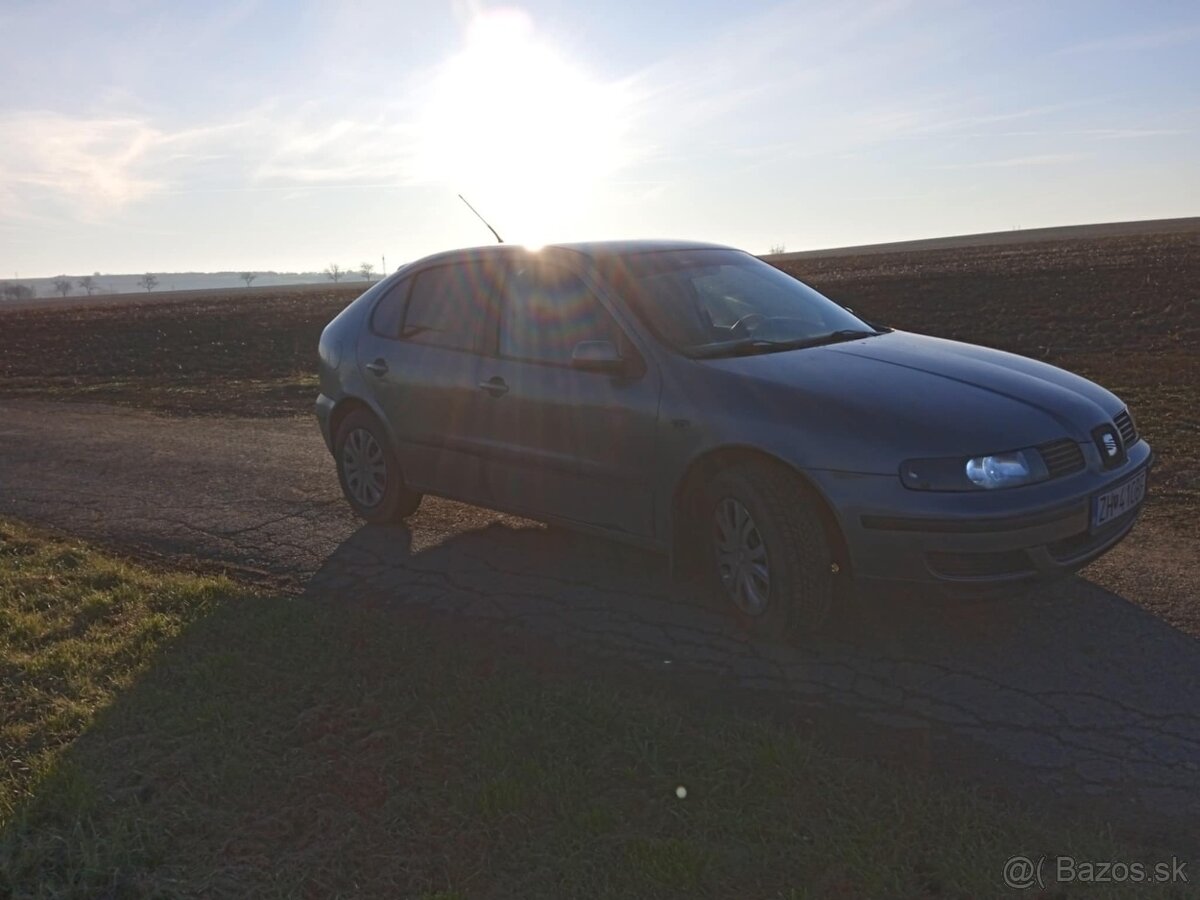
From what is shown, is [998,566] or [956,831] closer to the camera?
[956,831]

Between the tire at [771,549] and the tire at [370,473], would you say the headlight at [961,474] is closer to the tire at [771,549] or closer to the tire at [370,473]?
A: the tire at [771,549]

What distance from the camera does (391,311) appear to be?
20.7 feet

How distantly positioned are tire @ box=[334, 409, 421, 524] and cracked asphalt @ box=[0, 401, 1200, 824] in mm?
146

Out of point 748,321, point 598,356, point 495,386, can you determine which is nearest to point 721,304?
point 748,321

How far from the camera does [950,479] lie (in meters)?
3.84

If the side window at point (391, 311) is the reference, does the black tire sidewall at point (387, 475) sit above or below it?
below

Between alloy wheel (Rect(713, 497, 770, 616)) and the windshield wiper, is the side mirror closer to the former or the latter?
the windshield wiper

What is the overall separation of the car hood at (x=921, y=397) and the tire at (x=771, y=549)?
0.96 ft

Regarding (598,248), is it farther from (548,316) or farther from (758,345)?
(758,345)

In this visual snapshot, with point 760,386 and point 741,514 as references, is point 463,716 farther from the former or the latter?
Result: point 760,386

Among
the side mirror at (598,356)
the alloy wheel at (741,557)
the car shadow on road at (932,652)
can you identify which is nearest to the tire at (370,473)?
the car shadow on road at (932,652)

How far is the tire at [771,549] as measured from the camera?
4.12m

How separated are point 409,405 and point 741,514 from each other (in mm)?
2421

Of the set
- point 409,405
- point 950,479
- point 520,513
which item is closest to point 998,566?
point 950,479
